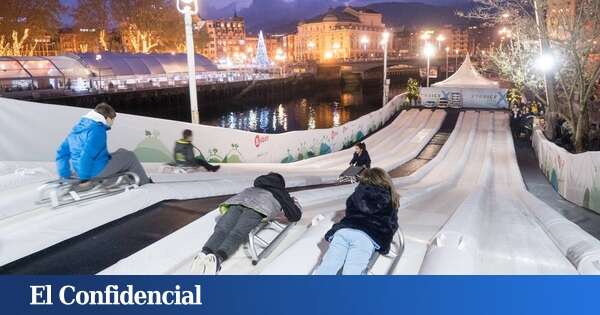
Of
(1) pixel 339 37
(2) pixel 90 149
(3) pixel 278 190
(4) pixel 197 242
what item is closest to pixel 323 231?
(3) pixel 278 190

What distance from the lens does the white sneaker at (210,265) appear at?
4145 mm

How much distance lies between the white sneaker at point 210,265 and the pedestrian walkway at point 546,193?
18.1ft

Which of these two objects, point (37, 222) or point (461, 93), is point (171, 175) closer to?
point (37, 222)

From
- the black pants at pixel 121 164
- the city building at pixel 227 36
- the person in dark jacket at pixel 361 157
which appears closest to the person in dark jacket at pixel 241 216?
the black pants at pixel 121 164

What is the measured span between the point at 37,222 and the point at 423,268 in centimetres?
455

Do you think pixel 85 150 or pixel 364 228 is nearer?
pixel 364 228

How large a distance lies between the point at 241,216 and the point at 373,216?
1371 millimetres

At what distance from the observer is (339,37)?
5182 inches

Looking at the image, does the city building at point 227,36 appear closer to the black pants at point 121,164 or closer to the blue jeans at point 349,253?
the black pants at point 121,164

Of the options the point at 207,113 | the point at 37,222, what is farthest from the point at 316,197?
the point at 207,113

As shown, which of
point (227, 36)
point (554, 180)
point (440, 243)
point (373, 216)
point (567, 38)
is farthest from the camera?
point (227, 36)

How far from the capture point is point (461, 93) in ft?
93.1

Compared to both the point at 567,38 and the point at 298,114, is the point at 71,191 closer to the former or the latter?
the point at 567,38

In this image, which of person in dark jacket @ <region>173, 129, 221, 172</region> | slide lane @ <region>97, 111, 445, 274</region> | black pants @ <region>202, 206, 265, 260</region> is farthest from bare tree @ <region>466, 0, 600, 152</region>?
black pants @ <region>202, 206, 265, 260</region>
